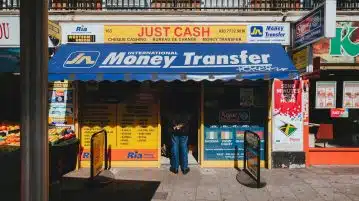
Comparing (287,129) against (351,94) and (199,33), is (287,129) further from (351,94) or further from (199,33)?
(199,33)

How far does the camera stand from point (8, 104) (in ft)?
34.9

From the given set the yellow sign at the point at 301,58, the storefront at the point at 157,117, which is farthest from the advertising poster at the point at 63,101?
the yellow sign at the point at 301,58

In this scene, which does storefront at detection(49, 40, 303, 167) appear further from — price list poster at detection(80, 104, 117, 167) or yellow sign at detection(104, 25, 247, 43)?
yellow sign at detection(104, 25, 247, 43)

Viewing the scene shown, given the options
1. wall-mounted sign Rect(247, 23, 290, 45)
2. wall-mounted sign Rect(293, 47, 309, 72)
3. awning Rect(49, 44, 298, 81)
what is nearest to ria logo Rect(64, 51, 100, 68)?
awning Rect(49, 44, 298, 81)

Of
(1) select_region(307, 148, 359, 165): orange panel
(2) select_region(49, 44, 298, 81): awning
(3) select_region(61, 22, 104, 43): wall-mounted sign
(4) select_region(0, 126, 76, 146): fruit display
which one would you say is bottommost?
(1) select_region(307, 148, 359, 165): orange panel

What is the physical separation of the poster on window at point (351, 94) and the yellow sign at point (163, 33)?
9.38ft

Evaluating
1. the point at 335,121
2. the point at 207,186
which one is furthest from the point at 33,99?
the point at 335,121

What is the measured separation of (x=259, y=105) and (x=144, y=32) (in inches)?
127

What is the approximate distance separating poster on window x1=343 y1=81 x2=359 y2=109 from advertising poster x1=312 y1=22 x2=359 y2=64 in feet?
2.05

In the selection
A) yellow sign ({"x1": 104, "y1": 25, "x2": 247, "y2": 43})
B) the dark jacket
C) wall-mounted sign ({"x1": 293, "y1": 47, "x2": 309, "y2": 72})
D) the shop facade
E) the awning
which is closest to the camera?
the awning

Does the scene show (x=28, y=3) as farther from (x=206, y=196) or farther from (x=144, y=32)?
(x=144, y=32)

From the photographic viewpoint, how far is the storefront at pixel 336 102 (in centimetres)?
998

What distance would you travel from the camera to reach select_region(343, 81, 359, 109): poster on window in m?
10.3

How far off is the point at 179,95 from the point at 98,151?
284cm
